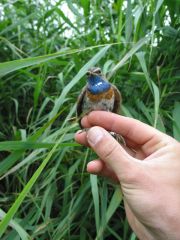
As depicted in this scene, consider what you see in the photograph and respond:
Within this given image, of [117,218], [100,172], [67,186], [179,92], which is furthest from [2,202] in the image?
[179,92]

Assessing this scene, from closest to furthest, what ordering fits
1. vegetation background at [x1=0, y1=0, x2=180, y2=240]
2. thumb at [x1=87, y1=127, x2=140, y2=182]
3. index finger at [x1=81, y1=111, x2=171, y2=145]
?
thumb at [x1=87, y1=127, x2=140, y2=182], index finger at [x1=81, y1=111, x2=171, y2=145], vegetation background at [x1=0, y1=0, x2=180, y2=240]

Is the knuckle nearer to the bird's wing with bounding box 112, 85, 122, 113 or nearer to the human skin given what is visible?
the human skin

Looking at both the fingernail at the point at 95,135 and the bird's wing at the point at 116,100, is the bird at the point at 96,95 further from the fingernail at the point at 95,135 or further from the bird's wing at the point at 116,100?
the fingernail at the point at 95,135

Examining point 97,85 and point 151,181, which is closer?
point 151,181

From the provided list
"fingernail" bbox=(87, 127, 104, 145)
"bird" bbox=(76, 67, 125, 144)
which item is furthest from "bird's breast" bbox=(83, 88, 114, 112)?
"fingernail" bbox=(87, 127, 104, 145)

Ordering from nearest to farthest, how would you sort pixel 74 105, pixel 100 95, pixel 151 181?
pixel 151 181
pixel 100 95
pixel 74 105

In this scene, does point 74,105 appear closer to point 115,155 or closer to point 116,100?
point 116,100

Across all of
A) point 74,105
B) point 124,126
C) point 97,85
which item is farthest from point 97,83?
point 74,105
